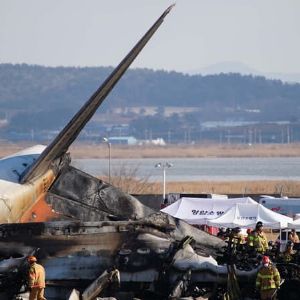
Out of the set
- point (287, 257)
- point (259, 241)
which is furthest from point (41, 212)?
point (259, 241)

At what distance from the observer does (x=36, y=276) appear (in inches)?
929

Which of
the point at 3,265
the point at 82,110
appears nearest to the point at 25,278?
the point at 3,265

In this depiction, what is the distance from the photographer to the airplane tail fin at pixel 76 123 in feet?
83.0

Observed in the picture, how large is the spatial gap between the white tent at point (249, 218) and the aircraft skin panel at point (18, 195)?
2229 centimetres

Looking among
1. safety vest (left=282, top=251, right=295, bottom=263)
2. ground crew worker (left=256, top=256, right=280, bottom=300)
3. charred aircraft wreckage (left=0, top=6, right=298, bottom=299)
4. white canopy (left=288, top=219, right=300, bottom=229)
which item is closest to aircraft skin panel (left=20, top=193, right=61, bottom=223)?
charred aircraft wreckage (left=0, top=6, right=298, bottom=299)

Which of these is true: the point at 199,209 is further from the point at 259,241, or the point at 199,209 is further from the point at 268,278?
the point at 268,278

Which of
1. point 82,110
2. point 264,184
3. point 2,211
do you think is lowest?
point 264,184

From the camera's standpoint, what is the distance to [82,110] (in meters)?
25.2

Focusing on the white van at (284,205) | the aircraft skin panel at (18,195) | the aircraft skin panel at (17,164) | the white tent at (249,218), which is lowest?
the white van at (284,205)

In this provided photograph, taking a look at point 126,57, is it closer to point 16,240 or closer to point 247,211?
point 16,240

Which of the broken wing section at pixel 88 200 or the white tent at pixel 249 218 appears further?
the white tent at pixel 249 218

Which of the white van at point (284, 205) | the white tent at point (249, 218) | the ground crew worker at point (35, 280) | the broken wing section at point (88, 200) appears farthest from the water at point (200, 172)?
the ground crew worker at point (35, 280)

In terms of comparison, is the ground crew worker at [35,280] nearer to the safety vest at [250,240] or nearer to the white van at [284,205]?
the safety vest at [250,240]

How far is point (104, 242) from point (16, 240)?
1821 mm
